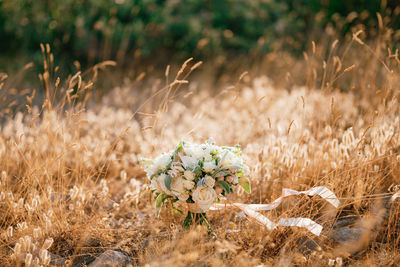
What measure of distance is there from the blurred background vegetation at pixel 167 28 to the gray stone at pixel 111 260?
216 inches

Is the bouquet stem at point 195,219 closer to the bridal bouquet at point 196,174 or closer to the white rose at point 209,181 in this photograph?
the bridal bouquet at point 196,174

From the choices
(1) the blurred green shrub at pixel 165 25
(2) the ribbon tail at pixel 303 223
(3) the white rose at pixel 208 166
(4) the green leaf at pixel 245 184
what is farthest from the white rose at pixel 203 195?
(1) the blurred green shrub at pixel 165 25

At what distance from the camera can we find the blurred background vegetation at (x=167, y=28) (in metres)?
7.43

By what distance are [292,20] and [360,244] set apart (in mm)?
7697

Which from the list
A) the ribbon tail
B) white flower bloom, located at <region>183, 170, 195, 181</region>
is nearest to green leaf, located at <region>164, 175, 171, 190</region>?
white flower bloom, located at <region>183, 170, 195, 181</region>

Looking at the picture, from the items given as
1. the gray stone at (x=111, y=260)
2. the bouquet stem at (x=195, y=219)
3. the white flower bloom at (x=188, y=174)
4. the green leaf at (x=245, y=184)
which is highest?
the white flower bloom at (x=188, y=174)

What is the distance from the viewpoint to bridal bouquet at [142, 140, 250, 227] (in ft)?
6.94

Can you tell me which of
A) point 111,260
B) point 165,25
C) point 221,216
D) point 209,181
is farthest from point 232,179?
point 165,25

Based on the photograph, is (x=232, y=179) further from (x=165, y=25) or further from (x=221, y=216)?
(x=165, y=25)

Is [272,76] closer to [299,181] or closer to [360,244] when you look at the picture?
[299,181]

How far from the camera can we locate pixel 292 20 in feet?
29.6

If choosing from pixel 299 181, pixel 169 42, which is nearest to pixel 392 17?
pixel 169 42

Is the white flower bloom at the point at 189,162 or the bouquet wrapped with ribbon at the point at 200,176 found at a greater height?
the white flower bloom at the point at 189,162

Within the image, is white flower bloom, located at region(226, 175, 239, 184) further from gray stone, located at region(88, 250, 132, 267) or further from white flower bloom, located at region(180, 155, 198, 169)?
gray stone, located at region(88, 250, 132, 267)
